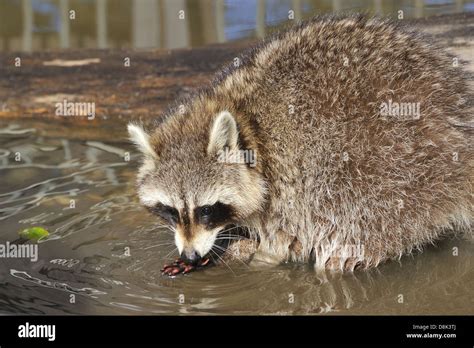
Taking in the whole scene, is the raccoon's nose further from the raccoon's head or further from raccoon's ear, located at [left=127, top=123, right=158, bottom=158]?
raccoon's ear, located at [left=127, top=123, right=158, bottom=158]

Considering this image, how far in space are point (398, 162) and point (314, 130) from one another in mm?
615

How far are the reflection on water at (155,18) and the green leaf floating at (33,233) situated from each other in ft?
17.6

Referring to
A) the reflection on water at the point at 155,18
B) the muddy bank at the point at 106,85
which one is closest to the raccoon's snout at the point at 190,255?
the muddy bank at the point at 106,85

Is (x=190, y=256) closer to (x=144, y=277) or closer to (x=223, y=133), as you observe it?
(x=144, y=277)

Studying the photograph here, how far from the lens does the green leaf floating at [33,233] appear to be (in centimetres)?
613

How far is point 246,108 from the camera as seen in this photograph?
5.62m

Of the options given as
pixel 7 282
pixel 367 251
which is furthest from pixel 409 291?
pixel 7 282

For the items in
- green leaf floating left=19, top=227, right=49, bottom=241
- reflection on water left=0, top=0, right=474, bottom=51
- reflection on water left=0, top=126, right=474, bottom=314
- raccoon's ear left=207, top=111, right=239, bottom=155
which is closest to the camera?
reflection on water left=0, top=126, right=474, bottom=314

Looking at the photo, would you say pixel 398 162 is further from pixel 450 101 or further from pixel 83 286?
pixel 83 286

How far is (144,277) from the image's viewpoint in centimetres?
555

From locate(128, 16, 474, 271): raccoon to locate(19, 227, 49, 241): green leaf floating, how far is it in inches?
40.9

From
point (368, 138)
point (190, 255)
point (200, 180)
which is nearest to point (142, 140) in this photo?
point (200, 180)

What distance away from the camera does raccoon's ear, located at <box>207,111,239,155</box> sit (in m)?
5.25

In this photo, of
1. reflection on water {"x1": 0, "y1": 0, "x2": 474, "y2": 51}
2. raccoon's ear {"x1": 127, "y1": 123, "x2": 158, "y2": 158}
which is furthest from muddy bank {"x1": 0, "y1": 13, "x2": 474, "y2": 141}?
raccoon's ear {"x1": 127, "y1": 123, "x2": 158, "y2": 158}
